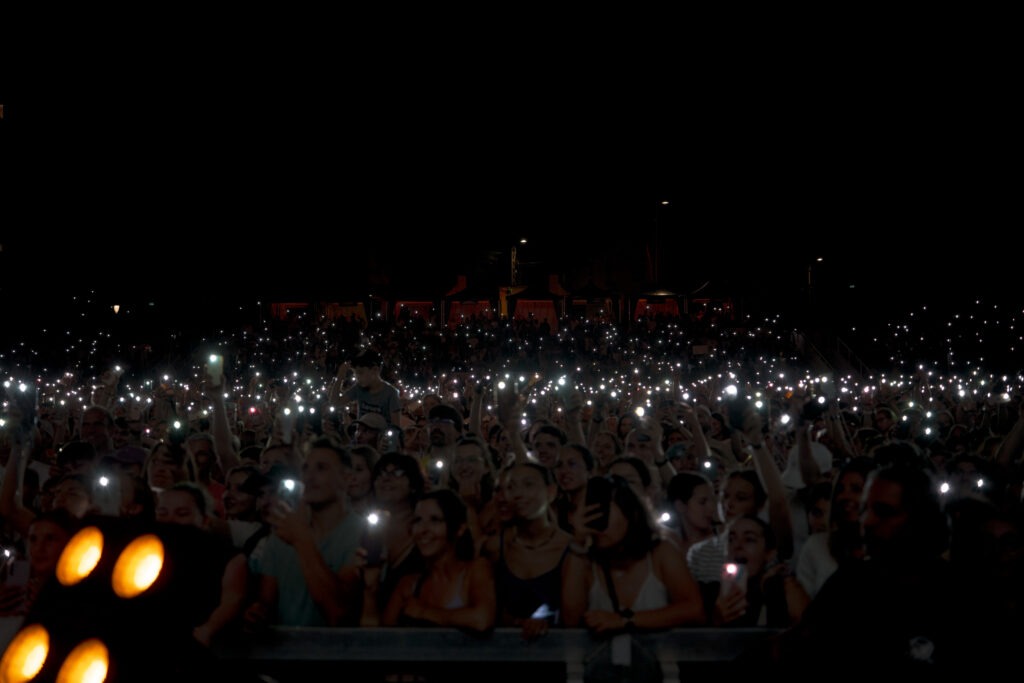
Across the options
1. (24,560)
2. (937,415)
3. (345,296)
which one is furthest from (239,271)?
(24,560)

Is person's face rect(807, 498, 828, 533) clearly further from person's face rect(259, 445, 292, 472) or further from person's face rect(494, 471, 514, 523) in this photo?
person's face rect(259, 445, 292, 472)

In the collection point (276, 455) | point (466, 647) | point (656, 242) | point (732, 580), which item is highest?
point (656, 242)

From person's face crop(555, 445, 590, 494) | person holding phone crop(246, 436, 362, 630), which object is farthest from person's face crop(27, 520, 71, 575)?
person's face crop(555, 445, 590, 494)

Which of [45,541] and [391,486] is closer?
[45,541]

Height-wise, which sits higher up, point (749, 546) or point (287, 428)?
point (287, 428)

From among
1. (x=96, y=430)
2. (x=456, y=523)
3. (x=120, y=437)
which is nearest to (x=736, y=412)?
(x=456, y=523)

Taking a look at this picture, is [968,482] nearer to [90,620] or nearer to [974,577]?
[974,577]

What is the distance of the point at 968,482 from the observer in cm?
665

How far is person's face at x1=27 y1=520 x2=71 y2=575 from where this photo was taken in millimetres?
4242

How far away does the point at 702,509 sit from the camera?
5375 millimetres

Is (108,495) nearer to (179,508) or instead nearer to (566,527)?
(179,508)

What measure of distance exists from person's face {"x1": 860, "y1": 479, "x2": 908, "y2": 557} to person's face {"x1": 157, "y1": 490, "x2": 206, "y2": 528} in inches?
110

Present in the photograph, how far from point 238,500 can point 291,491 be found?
64cm

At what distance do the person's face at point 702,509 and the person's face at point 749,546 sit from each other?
2.18 feet
